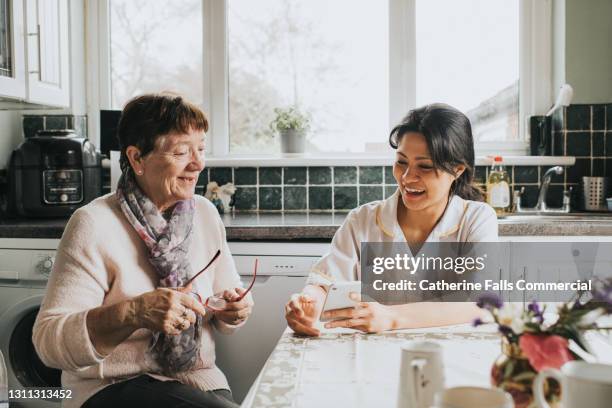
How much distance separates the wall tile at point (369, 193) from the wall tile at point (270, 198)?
41 cm

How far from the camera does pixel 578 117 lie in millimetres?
3180

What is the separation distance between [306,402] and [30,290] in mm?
1936

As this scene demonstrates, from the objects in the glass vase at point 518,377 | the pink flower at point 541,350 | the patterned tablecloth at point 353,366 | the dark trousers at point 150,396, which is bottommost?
→ the dark trousers at point 150,396

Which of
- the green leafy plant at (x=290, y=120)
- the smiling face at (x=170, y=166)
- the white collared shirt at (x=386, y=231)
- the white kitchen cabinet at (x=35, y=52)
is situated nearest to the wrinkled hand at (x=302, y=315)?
the white collared shirt at (x=386, y=231)

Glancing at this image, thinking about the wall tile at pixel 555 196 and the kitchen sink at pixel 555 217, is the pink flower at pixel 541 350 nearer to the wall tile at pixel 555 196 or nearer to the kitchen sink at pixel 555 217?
the kitchen sink at pixel 555 217

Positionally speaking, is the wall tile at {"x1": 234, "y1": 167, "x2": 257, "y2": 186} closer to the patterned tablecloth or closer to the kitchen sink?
the kitchen sink

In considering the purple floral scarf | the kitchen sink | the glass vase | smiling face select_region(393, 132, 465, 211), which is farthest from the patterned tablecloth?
the kitchen sink

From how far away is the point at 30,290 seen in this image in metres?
2.62

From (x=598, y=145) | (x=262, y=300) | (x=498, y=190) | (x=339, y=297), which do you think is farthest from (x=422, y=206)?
(x=598, y=145)

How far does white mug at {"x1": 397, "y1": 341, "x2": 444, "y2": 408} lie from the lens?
3.04 ft

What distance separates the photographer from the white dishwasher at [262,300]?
7.96 ft

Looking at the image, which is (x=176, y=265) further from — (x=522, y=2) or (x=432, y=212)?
(x=522, y=2)

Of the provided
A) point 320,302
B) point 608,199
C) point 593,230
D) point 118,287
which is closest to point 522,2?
point 608,199

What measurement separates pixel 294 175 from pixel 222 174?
14.5 inches
